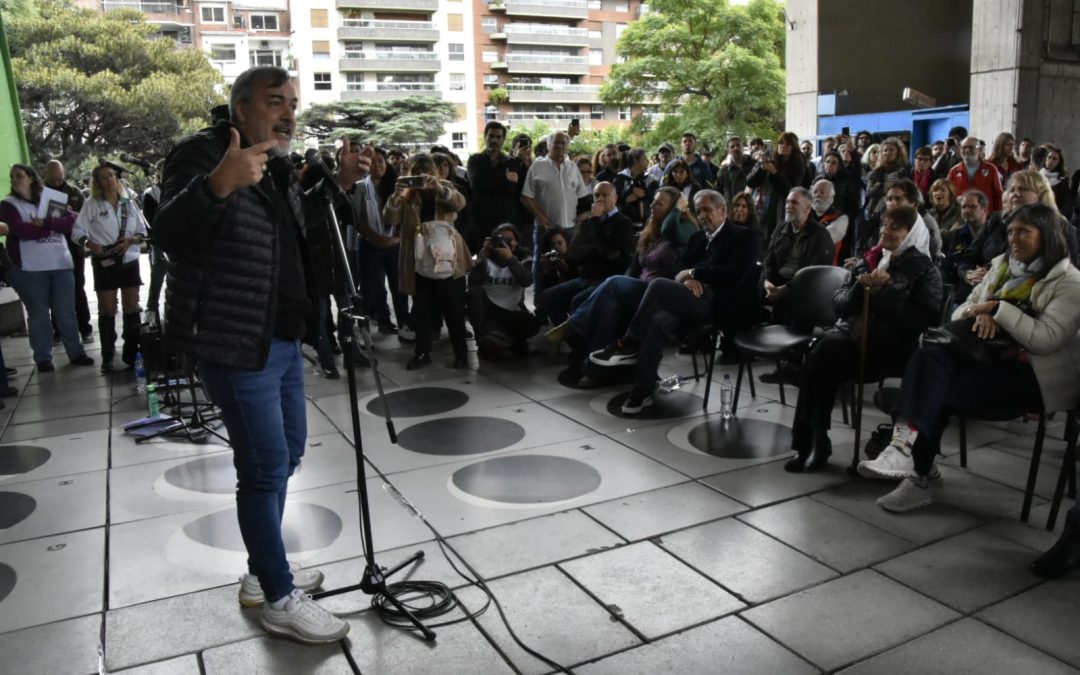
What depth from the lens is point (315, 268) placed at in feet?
9.18

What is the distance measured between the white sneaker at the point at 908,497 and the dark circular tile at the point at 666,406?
5.26ft

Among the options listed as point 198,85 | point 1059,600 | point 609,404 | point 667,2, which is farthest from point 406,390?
point 667,2

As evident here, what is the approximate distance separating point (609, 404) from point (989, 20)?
1375 centimetres

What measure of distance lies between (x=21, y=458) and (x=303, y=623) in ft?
10.2

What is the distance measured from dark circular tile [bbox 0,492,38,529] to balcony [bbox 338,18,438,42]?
173ft

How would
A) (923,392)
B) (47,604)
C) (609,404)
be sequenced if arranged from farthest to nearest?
1. (609,404)
2. (923,392)
3. (47,604)

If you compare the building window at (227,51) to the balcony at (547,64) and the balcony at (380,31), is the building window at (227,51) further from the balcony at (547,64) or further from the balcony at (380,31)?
the balcony at (547,64)

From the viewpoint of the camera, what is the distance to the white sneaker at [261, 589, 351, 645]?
265 centimetres

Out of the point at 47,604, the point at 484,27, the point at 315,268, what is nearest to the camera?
the point at 315,268

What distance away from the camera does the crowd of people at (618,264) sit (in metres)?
2.43

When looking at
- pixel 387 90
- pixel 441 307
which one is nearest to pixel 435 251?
pixel 441 307

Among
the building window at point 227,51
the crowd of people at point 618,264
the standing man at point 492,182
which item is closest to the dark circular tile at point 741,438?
the crowd of people at point 618,264

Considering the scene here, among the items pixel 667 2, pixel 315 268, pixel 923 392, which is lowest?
pixel 923 392

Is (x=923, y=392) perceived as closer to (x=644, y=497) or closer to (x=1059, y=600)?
(x=1059, y=600)
